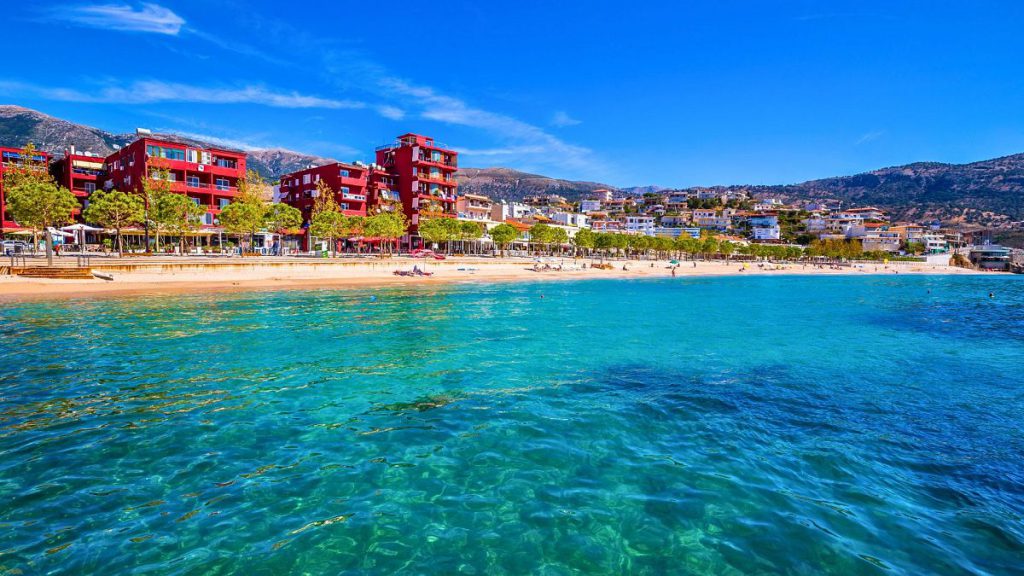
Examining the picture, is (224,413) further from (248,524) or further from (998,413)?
(998,413)

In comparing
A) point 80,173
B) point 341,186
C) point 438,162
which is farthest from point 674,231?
point 80,173

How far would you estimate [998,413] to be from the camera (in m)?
13.2

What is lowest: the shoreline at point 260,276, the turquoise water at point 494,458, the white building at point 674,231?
the turquoise water at point 494,458

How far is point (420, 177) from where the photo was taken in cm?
9056

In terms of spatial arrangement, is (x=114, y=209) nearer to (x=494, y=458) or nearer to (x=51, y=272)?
(x=51, y=272)

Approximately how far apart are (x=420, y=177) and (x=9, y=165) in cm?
5690

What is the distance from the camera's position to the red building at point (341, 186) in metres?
84.6

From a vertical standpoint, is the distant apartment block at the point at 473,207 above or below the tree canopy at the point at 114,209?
above

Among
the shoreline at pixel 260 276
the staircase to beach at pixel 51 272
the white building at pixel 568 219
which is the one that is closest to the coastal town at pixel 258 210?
the staircase to beach at pixel 51 272

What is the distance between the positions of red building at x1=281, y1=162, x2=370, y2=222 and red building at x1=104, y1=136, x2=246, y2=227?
1446cm

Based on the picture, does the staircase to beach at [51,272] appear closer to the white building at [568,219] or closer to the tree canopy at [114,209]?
the tree canopy at [114,209]

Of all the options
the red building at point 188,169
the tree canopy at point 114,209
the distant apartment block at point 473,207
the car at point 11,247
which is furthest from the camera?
the distant apartment block at point 473,207

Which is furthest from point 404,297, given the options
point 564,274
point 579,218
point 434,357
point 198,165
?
point 579,218

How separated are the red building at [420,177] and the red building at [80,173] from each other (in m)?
45.1
